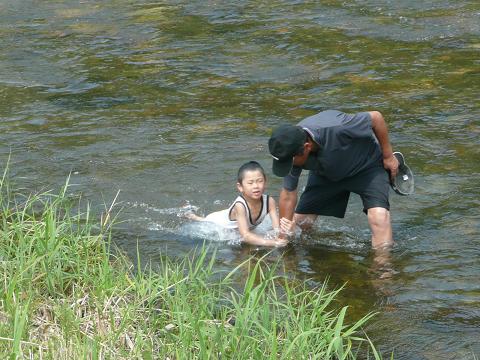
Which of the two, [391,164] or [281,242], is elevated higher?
[391,164]

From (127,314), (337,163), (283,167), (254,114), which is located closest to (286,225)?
(337,163)

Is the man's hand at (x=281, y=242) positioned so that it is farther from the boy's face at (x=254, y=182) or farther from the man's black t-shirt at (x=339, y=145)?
the man's black t-shirt at (x=339, y=145)

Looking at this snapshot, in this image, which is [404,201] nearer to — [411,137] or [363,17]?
[411,137]

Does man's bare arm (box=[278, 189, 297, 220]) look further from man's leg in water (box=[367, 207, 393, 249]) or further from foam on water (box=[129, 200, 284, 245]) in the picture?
man's leg in water (box=[367, 207, 393, 249])

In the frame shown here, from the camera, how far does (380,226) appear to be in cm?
711

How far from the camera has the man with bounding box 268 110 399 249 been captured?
666 cm

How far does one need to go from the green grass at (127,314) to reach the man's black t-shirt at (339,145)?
3.54 ft

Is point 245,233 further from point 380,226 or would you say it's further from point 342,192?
point 380,226

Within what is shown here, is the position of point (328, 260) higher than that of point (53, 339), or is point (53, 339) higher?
point (53, 339)

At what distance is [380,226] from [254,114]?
12.1 feet

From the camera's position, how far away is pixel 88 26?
14820 mm

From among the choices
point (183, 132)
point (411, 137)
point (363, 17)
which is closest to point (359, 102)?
point (411, 137)

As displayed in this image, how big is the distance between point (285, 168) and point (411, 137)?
10.7ft

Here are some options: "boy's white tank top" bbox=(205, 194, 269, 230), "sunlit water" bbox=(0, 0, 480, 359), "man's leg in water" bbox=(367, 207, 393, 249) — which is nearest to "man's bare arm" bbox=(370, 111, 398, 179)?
"man's leg in water" bbox=(367, 207, 393, 249)
